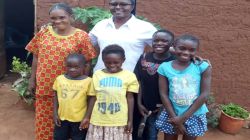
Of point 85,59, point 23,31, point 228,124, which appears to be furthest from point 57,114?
point 23,31

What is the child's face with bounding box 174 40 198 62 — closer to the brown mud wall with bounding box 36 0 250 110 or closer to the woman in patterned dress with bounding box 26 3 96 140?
the woman in patterned dress with bounding box 26 3 96 140

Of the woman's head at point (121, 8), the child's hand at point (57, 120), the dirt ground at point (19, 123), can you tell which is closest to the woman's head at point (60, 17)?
the woman's head at point (121, 8)

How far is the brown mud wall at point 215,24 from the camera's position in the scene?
15.0ft

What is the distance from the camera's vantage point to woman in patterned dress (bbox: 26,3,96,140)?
279 centimetres

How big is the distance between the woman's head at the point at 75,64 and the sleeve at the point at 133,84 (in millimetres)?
421

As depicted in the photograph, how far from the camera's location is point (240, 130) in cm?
469

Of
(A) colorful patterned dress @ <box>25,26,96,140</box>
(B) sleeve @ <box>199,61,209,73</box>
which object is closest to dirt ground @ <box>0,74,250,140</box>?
(A) colorful patterned dress @ <box>25,26,96,140</box>

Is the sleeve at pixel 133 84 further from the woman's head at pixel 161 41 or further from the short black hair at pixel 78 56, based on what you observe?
the short black hair at pixel 78 56

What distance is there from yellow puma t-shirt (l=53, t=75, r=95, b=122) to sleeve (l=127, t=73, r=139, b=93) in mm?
316

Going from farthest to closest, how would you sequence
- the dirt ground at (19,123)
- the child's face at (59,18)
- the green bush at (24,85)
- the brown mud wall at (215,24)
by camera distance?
the green bush at (24,85) → the brown mud wall at (215,24) → the dirt ground at (19,123) → the child's face at (59,18)

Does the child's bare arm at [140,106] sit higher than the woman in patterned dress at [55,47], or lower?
lower

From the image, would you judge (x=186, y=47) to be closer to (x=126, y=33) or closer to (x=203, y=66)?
(x=203, y=66)

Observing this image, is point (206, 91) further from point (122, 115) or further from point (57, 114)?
point (57, 114)

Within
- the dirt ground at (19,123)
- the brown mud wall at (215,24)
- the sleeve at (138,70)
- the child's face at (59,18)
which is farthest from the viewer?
the brown mud wall at (215,24)
